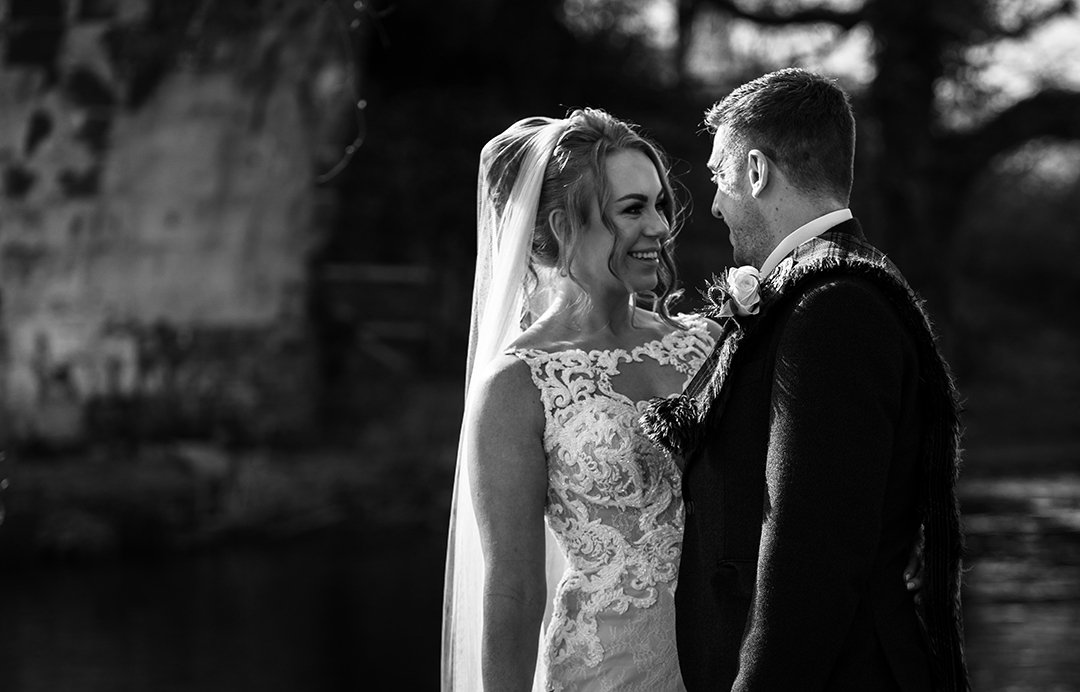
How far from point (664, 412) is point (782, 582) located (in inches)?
14.6

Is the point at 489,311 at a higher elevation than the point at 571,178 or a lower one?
lower

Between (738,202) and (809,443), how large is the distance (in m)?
0.37

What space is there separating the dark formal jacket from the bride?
0.39 m

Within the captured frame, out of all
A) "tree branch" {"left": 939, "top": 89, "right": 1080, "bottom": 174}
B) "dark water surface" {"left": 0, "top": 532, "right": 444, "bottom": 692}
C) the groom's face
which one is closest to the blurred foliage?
"tree branch" {"left": 939, "top": 89, "right": 1080, "bottom": 174}

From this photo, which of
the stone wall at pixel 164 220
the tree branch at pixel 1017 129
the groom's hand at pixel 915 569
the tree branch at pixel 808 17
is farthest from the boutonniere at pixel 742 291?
the tree branch at pixel 1017 129

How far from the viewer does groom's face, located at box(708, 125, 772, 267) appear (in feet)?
6.63

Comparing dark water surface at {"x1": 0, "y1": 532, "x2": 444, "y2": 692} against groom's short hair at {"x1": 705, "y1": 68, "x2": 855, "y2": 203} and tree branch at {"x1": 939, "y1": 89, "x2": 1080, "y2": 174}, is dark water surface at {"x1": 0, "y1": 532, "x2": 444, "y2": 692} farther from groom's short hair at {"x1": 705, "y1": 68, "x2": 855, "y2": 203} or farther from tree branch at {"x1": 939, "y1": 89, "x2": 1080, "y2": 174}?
tree branch at {"x1": 939, "y1": 89, "x2": 1080, "y2": 174}

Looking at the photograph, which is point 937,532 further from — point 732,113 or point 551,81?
point 551,81

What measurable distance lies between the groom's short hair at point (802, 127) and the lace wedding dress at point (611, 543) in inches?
26.5

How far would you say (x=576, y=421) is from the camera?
249 centimetres

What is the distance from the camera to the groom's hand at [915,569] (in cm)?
199

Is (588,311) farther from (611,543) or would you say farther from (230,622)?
(230,622)

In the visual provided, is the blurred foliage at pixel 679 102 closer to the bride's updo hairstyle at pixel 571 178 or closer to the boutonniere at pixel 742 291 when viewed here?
the bride's updo hairstyle at pixel 571 178

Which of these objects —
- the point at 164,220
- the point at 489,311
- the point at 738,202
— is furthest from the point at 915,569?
the point at 164,220
